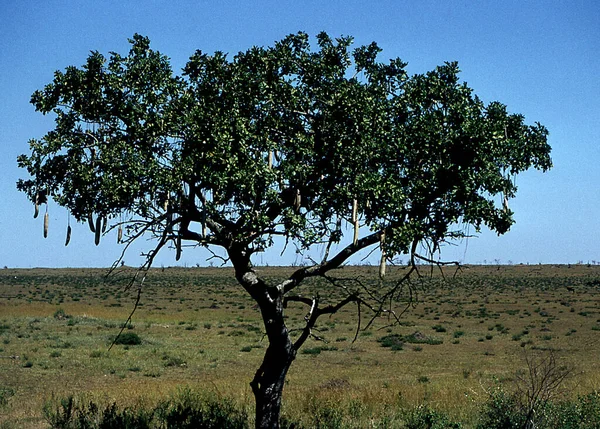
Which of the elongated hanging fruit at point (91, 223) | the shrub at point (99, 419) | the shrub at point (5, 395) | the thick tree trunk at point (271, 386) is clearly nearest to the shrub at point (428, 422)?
the thick tree trunk at point (271, 386)

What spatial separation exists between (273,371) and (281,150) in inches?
171

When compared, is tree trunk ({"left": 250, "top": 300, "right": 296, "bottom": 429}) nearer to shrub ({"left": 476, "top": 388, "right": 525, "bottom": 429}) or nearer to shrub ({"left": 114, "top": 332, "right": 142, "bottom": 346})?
shrub ({"left": 476, "top": 388, "right": 525, "bottom": 429})

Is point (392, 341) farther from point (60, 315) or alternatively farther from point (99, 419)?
point (99, 419)

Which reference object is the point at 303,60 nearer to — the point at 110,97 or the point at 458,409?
the point at 110,97

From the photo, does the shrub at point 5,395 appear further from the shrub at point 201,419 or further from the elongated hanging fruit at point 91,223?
the elongated hanging fruit at point 91,223

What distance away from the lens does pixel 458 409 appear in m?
17.5

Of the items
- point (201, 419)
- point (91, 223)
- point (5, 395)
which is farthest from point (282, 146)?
point (5, 395)

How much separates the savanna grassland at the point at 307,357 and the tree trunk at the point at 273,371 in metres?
0.90

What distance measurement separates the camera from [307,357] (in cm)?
3672

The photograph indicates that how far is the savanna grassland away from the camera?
19.5 m

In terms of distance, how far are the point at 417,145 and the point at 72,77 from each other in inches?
241

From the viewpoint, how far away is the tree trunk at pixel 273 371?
12328 mm

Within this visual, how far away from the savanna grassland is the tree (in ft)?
4.52

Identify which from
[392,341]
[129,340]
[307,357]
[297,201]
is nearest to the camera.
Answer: [297,201]
